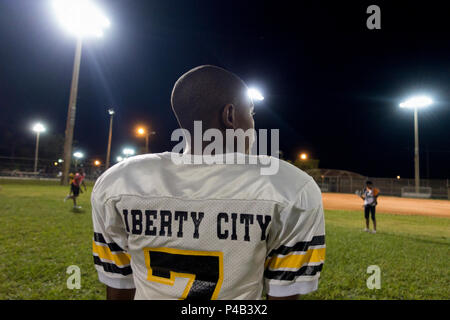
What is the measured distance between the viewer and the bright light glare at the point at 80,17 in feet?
61.8

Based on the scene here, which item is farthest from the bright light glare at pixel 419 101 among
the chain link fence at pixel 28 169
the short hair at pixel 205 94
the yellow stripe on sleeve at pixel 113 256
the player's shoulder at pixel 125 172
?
the chain link fence at pixel 28 169

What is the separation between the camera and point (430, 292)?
416cm

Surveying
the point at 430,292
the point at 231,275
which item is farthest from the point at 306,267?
the point at 430,292

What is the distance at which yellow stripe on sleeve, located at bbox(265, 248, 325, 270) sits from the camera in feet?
3.73

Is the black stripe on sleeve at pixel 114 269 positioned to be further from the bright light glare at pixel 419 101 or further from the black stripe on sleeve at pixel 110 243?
the bright light glare at pixel 419 101

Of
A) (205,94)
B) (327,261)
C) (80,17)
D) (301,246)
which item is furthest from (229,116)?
(80,17)

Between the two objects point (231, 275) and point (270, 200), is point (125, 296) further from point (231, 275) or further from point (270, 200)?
point (270, 200)

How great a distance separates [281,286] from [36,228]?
8.42m

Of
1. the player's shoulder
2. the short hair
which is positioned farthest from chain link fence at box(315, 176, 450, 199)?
the player's shoulder

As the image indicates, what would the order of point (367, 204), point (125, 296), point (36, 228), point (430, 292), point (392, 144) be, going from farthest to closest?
point (392, 144)
point (367, 204)
point (36, 228)
point (430, 292)
point (125, 296)

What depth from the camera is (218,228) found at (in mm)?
1088

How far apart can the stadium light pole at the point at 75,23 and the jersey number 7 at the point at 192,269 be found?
790 inches

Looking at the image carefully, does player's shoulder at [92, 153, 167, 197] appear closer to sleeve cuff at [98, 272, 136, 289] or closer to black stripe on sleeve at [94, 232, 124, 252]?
black stripe on sleeve at [94, 232, 124, 252]

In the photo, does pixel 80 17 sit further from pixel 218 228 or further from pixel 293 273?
pixel 293 273
